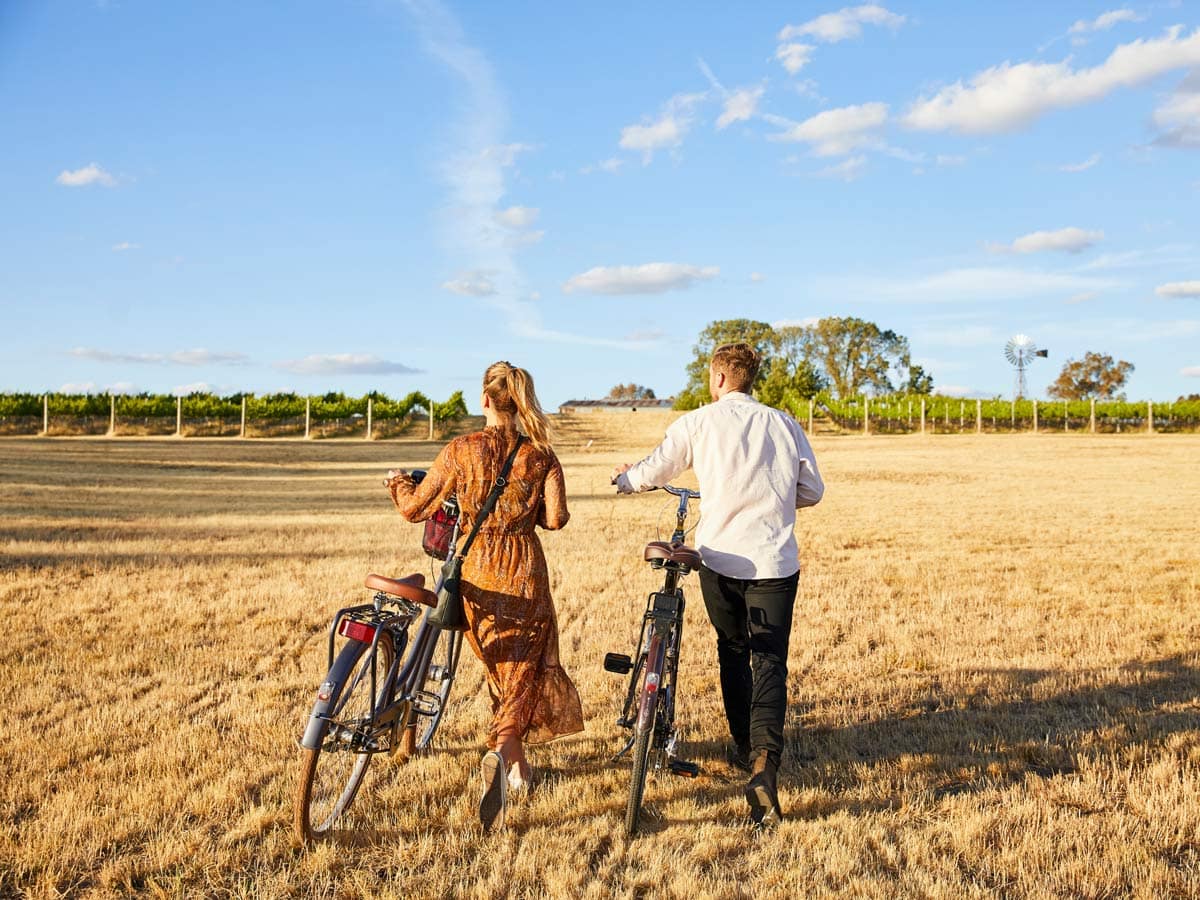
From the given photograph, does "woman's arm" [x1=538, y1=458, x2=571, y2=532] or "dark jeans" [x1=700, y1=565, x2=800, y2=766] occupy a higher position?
"woman's arm" [x1=538, y1=458, x2=571, y2=532]

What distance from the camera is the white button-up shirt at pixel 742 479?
4.32 m

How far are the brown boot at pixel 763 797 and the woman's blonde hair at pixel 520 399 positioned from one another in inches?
66.5

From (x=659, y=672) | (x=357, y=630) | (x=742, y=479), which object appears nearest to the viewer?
(x=357, y=630)

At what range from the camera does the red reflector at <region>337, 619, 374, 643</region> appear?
3885 millimetres

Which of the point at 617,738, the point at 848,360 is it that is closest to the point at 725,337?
the point at 848,360

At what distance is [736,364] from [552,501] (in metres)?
1.07

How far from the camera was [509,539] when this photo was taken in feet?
13.9

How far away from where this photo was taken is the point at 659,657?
13.5 feet

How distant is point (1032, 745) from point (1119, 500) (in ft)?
56.9

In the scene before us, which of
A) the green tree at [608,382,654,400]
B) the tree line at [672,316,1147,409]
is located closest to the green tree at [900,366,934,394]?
the tree line at [672,316,1147,409]

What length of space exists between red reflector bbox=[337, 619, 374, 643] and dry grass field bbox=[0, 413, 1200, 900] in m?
0.81

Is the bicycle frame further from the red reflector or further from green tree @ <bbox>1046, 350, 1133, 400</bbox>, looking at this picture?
green tree @ <bbox>1046, 350, 1133, 400</bbox>

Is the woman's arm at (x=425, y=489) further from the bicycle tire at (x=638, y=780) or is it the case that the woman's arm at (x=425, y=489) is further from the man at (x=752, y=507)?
the bicycle tire at (x=638, y=780)

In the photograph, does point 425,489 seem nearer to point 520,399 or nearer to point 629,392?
point 520,399
